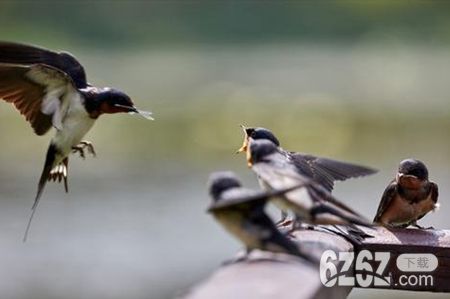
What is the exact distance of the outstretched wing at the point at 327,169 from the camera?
4512 millimetres

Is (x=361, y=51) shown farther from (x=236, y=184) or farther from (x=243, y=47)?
(x=236, y=184)

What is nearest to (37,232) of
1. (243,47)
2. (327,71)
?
(327,71)

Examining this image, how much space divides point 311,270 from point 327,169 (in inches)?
56.9

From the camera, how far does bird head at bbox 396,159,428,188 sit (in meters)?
5.14


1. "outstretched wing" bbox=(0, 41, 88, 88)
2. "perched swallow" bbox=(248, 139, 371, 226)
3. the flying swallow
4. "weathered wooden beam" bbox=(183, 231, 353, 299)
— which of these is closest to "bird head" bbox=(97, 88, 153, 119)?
the flying swallow

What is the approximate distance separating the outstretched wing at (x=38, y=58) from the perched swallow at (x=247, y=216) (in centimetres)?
119

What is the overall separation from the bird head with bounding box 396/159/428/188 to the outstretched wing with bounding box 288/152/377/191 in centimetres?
55

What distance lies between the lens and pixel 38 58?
4.63 m

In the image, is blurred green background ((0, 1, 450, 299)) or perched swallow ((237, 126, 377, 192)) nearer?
perched swallow ((237, 126, 377, 192))

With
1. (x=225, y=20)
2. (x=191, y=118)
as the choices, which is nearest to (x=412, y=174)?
(x=191, y=118)

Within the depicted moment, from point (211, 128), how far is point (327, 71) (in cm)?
390

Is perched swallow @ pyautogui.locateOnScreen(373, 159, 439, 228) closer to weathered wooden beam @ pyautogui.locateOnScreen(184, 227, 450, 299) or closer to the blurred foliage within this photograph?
weathered wooden beam @ pyautogui.locateOnScreen(184, 227, 450, 299)

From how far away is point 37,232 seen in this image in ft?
38.7

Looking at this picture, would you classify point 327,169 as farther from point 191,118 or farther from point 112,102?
point 191,118
